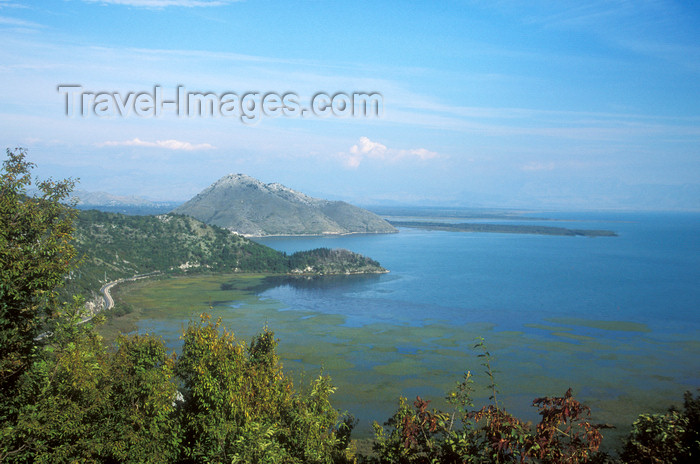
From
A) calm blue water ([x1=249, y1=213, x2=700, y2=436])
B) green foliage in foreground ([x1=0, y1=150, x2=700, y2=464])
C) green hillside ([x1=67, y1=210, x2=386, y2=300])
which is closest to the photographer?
green foliage in foreground ([x1=0, y1=150, x2=700, y2=464])

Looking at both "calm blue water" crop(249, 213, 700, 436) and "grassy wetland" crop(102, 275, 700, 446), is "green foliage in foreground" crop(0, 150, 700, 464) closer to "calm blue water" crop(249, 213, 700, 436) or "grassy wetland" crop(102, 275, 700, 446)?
"grassy wetland" crop(102, 275, 700, 446)

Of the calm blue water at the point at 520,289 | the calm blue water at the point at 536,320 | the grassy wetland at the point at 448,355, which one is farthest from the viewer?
the calm blue water at the point at 520,289

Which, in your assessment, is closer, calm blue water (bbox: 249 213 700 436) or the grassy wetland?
the grassy wetland

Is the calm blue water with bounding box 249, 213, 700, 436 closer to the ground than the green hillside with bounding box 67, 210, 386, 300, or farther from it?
closer to the ground

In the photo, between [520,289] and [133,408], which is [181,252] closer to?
[520,289]

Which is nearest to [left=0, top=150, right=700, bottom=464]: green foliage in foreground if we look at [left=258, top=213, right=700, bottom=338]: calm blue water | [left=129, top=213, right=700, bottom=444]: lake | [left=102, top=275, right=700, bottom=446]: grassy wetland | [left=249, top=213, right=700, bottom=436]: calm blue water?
[left=102, top=275, right=700, bottom=446]: grassy wetland

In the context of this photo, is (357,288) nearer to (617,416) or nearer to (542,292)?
(542,292)

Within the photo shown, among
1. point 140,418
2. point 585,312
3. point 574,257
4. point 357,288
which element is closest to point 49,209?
point 140,418

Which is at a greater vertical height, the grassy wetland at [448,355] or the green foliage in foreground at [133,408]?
the green foliage in foreground at [133,408]

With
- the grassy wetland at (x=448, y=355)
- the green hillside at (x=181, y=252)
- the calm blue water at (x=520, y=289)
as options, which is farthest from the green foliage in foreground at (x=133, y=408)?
the green hillside at (x=181, y=252)

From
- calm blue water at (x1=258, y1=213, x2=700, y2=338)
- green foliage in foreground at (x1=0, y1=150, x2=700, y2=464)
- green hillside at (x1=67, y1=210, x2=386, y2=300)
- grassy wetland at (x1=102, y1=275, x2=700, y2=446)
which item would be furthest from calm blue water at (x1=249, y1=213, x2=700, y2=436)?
green foliage in foreground at (x1=0, y1=150, x2=700, y2=464)

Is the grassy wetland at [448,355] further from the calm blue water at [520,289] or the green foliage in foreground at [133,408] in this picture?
the green foliage in foreground at [133,408]

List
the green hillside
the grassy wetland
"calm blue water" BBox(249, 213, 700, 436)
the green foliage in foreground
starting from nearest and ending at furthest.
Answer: the green foliage in foreground → the grassy wetland → "calm blue water" BBox(249, 213, 700, 436) → the green hillside

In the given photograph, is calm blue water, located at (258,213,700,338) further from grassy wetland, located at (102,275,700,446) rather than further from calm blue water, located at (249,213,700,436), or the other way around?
grassy wetland, located at (102,275,700,446)
